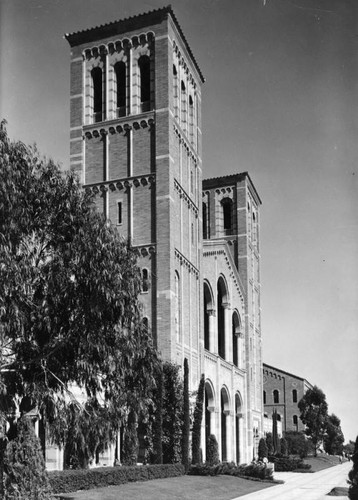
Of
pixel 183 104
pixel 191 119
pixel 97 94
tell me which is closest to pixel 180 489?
pixel 97 94

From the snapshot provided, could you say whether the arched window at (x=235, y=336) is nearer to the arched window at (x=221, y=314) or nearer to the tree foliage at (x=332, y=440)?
the arched window at (x=221, y=314)

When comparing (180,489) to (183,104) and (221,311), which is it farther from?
(221,311)

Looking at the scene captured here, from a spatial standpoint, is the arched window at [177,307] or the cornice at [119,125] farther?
the cornice at [119,125]

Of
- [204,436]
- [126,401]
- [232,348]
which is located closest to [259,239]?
[232,348]

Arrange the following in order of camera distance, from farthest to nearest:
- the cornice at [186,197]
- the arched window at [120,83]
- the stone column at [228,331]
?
the stone column at [228,331] → the arched window at [120,83] → the cornice at [186,197]

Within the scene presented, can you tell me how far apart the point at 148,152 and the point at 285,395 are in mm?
72063

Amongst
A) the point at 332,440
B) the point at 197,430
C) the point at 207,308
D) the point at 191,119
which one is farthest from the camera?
the point at 332,440

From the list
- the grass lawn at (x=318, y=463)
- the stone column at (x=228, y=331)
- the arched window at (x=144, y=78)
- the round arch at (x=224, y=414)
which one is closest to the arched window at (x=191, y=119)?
the arched window at (x=144, y=78)

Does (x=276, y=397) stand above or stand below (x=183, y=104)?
below

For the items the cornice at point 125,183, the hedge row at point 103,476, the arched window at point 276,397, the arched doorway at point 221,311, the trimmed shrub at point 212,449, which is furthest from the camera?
the arched window at point 276,397

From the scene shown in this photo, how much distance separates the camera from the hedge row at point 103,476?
24828mm

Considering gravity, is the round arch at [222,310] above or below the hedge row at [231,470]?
above

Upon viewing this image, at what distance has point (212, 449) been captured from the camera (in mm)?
46438

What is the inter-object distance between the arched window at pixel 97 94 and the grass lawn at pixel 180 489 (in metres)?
22.8
